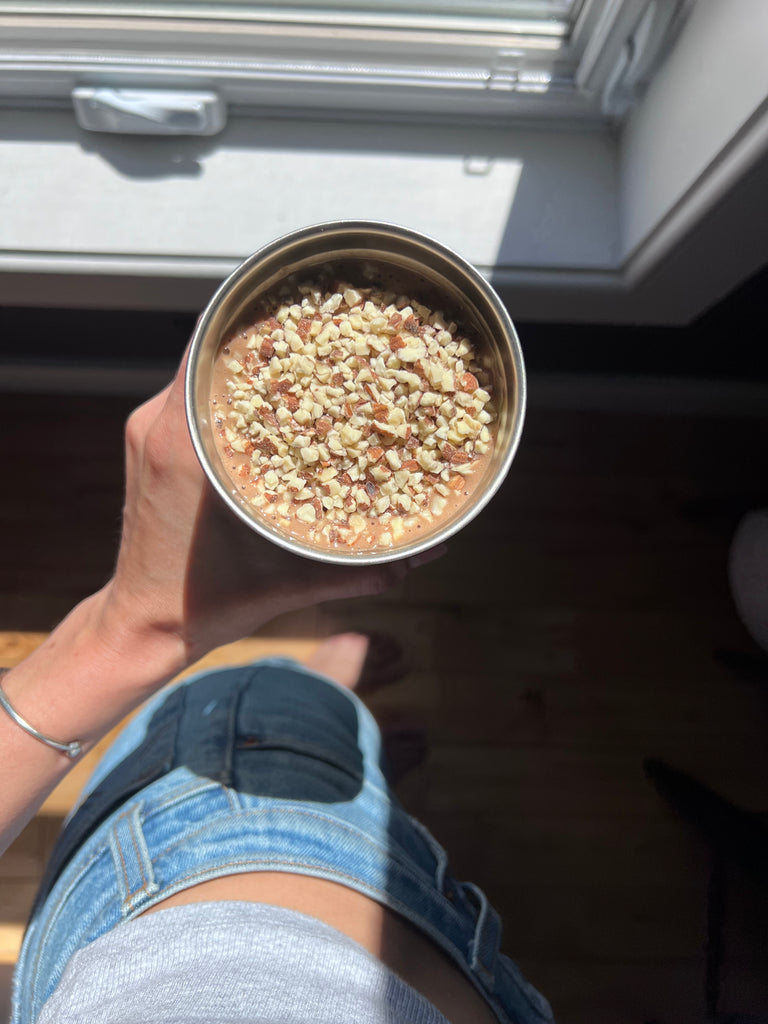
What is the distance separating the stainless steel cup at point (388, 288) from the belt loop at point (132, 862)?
499mm

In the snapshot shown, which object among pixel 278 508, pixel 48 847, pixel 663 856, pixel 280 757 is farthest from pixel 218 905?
pixel 663 856

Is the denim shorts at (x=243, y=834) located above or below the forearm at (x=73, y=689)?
below

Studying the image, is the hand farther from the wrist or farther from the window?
the window

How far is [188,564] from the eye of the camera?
0.60m

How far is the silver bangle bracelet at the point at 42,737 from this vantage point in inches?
25.7

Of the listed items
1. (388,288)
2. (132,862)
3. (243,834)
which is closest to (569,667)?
(243,834)

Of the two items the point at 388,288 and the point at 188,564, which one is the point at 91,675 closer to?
the point at 188,564

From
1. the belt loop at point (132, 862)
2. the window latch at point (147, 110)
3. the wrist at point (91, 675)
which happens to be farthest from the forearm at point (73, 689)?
the window latch at point (147, 110)

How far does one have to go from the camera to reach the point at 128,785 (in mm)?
812

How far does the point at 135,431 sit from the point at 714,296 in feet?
2.06

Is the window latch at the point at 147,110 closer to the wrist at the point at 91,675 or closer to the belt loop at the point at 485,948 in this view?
the wrist at the point at 91,675

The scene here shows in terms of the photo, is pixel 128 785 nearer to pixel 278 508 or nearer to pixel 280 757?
pixel 280 757

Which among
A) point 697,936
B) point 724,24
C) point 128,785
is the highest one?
point 724,24

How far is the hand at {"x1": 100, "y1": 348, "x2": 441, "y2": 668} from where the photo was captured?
574mm
